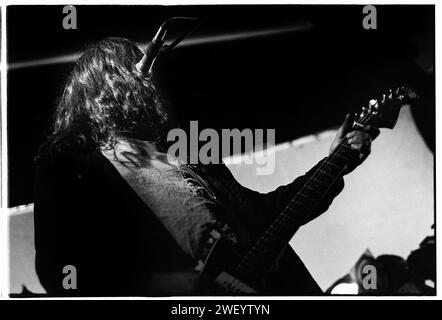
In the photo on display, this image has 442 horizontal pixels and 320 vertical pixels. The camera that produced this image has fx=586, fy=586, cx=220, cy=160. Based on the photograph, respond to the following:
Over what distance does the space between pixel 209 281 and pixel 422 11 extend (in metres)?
1.70

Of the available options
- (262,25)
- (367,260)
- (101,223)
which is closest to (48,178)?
(101,223)

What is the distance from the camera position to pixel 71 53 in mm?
2902

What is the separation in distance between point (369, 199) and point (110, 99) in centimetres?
137

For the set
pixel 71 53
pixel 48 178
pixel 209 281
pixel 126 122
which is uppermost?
pixel 71 53

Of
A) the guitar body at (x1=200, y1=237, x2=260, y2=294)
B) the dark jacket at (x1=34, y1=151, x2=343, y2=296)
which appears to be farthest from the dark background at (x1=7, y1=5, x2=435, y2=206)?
the guitar body at (x1=200, y1=237, x2=260, y2=294)

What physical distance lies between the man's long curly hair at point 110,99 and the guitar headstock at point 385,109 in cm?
99

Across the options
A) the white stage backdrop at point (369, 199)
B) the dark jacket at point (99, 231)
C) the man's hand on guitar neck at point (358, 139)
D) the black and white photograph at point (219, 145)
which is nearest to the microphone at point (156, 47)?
the black and white photograph at point (219, 145)

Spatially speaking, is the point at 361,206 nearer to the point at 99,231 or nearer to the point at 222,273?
the point at 222,273

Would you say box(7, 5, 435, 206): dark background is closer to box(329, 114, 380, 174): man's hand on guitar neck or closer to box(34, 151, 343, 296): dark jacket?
box(329, 114, 380, 174): man's hand on guitar neck

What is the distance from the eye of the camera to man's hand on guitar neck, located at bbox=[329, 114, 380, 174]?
2.87 meters

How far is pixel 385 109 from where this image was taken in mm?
2889

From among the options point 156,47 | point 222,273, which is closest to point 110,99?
point 156,47

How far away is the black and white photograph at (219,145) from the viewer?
2.82 meters
